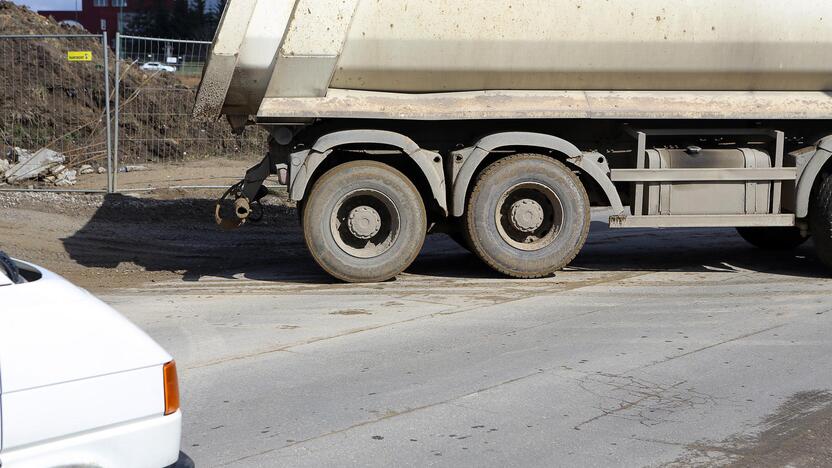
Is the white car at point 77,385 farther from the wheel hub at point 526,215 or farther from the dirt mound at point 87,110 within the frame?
the dirt mound at point 87,110

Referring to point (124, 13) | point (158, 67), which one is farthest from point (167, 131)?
point (124, 13)

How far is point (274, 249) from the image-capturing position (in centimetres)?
1267

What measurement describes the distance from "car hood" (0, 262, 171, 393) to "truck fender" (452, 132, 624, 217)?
6.49 meters

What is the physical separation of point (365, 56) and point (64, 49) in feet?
47.4

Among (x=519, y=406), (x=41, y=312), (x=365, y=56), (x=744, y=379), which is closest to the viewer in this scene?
(x=41, y=312)

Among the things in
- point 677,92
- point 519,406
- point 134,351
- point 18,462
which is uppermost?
point 677,92

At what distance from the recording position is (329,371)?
682 cm

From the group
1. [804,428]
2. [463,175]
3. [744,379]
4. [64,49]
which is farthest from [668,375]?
[64,49]

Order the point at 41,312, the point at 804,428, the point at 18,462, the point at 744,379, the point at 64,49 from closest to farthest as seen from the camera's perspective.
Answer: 1. the point at 18,462
2. the point at 41,312
3. the point at 804,428
4. the point at 744,379
5. the point at 64,49

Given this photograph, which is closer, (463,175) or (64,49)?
(463,175)

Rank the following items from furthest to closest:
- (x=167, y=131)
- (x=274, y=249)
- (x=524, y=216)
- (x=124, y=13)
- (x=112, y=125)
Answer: (x=124, y=13)
(x=167, y=131)
(x=112, y=125)
(x=274, y=249)
(x=524, y=216)

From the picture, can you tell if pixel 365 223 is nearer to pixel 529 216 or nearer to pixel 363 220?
pixel 363 220

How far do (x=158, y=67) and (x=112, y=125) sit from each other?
1.27m

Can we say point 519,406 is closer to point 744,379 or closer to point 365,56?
point 744,379
